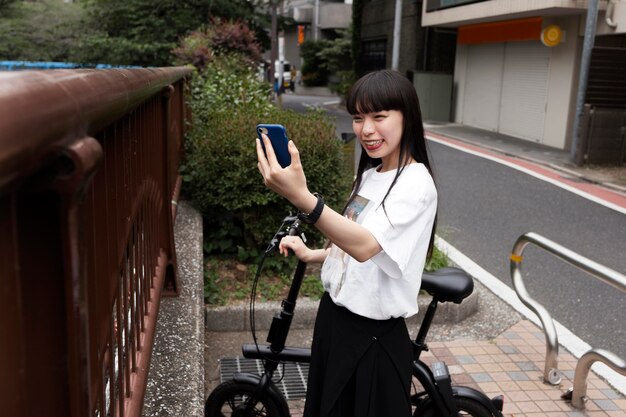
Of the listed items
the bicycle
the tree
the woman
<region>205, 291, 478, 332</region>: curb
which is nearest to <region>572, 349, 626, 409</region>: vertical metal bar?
the bicycle

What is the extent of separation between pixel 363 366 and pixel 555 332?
2097 mm

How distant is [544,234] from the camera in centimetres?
755

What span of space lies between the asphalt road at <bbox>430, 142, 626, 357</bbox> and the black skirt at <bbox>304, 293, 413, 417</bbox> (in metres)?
2.81

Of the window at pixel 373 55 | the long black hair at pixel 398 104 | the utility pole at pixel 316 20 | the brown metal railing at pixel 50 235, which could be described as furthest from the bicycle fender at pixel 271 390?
the utility pole at pixel 316 20

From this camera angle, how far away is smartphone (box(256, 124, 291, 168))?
5.68 feet

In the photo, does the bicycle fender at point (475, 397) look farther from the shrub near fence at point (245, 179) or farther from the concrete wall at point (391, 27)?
the concrete wall at point (391, 27)

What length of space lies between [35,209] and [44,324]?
0.16 m

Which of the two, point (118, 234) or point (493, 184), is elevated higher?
point (118, 234)

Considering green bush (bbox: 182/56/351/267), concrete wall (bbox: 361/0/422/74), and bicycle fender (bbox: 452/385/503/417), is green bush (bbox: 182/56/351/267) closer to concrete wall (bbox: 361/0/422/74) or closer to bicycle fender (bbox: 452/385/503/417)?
bicycle fender (bbox: 452/385/503/417)

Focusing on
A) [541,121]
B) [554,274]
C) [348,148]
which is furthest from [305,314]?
[541,121]

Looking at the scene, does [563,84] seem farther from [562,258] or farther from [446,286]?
[446,286]

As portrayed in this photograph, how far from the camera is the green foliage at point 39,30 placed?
658 inches

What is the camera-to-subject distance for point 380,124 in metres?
2.10

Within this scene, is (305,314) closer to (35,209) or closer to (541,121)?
(35,209)
